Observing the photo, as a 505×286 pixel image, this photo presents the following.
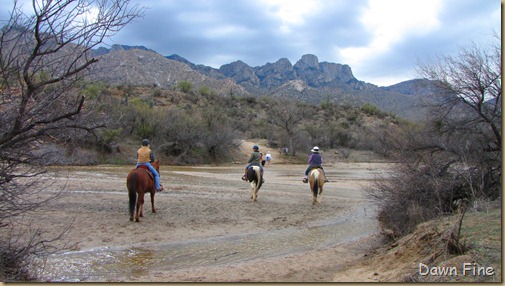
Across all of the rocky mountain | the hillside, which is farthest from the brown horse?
the hillside

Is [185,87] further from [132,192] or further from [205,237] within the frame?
[205,237]

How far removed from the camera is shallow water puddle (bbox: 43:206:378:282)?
7543 millimetres

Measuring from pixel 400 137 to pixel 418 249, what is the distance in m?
5.84

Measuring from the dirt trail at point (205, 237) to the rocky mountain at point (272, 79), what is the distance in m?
2.97

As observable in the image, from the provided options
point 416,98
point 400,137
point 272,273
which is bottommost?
point 272,273

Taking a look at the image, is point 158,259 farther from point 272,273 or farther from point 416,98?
point 416,98

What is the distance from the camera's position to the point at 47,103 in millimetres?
5406

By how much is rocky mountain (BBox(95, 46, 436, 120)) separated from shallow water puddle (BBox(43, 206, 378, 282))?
142 inches

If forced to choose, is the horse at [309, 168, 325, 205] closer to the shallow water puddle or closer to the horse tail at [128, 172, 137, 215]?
the shallow water puddle

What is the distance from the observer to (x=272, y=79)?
557 ft

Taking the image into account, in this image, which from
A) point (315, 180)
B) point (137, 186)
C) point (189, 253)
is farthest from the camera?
point (315, 180)

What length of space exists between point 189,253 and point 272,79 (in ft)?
536

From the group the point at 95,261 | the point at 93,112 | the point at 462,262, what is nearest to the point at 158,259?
the point at 95,261

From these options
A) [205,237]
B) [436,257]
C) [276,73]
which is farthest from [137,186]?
[276,73]
